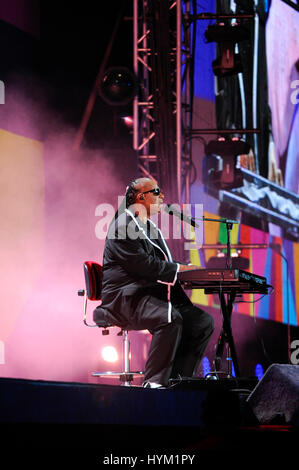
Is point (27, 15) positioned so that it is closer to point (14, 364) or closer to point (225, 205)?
point (225, 205)

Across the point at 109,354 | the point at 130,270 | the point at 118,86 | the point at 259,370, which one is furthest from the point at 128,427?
the point at 259,370

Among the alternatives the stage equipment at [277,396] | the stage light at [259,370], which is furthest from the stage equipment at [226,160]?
the stage equipment at [277,396]

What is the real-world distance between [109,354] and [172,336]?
276 cm

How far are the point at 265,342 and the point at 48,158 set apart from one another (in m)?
3.08

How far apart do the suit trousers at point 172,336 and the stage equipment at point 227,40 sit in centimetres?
326

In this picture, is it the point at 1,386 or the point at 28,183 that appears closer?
the point at 1,386

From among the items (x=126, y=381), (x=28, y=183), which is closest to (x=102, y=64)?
(x=28, y=183)

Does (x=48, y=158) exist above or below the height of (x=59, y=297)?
above

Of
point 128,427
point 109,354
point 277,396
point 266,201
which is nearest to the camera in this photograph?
point 128,427

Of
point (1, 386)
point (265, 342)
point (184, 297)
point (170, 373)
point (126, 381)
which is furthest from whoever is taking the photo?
point (265, 342)

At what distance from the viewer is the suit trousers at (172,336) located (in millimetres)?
3631

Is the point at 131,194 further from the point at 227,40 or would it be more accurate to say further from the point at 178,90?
the point at 227,40

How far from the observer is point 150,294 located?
3.83 meters

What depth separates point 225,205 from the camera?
7.35 m
